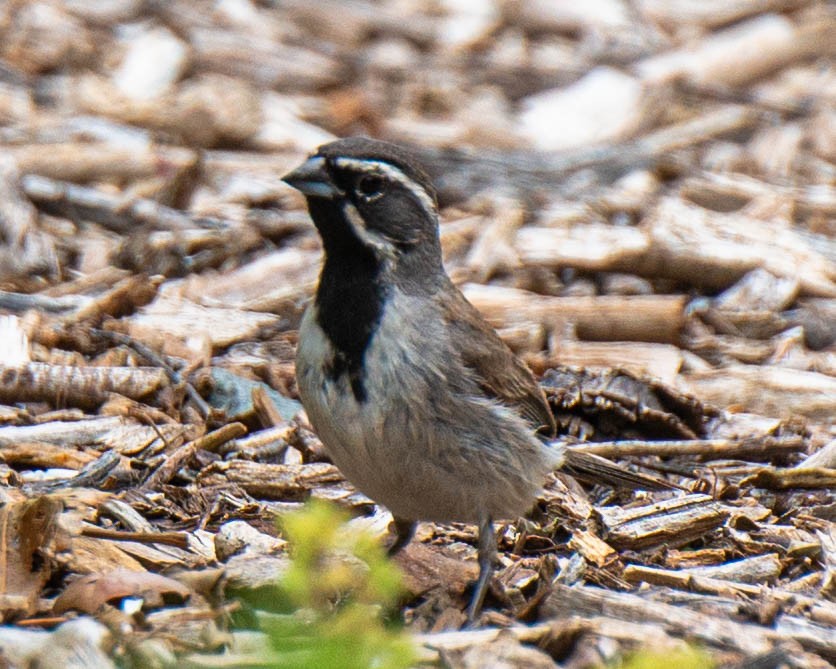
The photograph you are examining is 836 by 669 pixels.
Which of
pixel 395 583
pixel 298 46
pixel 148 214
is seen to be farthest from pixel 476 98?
pixel 395 583

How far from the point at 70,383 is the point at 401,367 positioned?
6.37ft

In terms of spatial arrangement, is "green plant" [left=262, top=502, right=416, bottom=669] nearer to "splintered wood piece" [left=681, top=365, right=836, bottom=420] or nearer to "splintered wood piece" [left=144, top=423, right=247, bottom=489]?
"splintered wood piece" [left=144, top=423, right=247, bottom=489]

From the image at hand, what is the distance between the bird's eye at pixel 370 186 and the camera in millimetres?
5453

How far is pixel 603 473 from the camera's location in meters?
6.32

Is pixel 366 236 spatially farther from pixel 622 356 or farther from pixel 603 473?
pixel 622 356

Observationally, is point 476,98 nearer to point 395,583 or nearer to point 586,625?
point 586,625

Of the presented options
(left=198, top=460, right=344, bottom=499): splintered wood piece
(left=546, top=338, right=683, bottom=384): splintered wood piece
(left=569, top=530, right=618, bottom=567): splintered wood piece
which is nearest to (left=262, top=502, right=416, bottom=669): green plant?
(left=569, top=530, right=618, bottom=567): splintered wood piece

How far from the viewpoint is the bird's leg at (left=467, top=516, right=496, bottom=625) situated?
203 inches

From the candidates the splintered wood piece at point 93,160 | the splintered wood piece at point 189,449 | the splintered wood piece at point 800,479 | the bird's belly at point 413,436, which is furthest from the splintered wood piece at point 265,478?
the splintered wood piece at point 93,160

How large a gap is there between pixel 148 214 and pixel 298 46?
2.87 m

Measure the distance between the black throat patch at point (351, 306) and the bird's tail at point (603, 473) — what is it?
4.57ft

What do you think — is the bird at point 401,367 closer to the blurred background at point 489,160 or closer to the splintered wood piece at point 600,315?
the blurred background at point 489,160

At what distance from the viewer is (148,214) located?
830 centimetres

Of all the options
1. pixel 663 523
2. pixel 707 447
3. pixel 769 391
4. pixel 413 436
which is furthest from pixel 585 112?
pixel 413 436
